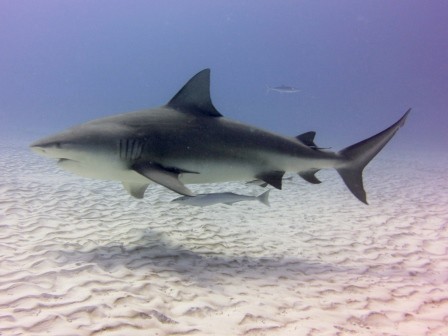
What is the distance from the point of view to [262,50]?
168 meters

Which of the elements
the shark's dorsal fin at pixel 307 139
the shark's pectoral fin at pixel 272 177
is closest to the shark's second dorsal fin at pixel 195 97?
the shark's pectoral fin at pixel 272 177

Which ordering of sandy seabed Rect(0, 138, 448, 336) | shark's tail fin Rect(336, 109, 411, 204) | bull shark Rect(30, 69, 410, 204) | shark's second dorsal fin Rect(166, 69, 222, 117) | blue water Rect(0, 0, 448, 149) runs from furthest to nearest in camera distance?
blue water Rect(0, 0, 448, 149)
shark's tail fin Rect(336, 109, 411, 204)
shark's second dorsal fin Rect(166, 69, 222, 117)
bull shark Rect(30, 69, 410, 204)
sandy seabed Rect(0, 138, 448, 336)

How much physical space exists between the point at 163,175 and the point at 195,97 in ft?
4.75

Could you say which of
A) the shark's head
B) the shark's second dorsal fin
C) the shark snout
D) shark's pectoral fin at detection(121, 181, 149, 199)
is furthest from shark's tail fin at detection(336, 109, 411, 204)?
the shark snout

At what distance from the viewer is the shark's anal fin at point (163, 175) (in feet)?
11.7

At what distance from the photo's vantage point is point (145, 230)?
607 cm

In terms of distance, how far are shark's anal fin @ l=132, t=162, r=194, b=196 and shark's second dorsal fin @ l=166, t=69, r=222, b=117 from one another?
1.05 m

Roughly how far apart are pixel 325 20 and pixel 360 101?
43101 mm

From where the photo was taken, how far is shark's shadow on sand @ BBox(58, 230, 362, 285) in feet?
14.2

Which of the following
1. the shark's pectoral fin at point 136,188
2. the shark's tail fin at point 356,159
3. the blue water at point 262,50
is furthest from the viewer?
the blue water at point 262,50

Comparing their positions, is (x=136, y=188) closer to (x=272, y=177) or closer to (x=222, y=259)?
(x=222, y=259)

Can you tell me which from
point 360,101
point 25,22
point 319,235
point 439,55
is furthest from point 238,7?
point 319,235

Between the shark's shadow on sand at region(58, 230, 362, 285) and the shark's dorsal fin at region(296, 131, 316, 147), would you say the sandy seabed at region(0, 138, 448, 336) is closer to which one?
the shark's shadow on sand at region(58, 230, 362, 285)

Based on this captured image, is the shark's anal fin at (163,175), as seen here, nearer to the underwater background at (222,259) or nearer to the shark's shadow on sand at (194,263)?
the underwater background at (222,259)
